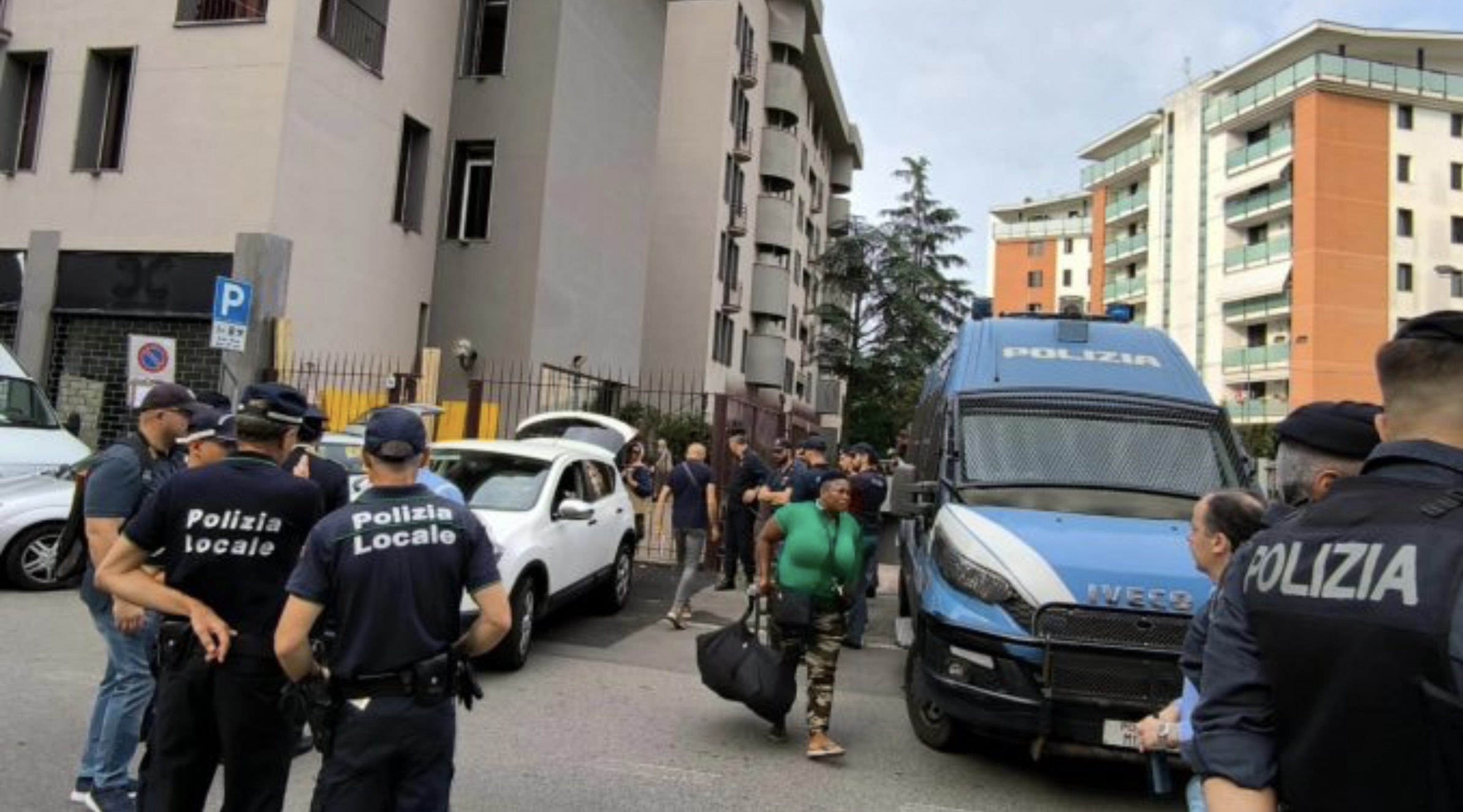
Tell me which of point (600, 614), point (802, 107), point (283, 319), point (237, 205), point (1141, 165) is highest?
point (1141, 165)

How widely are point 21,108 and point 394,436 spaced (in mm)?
18312

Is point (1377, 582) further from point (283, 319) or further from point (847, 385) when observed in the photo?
point (847, 385)

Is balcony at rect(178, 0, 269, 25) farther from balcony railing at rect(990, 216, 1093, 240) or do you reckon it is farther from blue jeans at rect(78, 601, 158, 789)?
balcony railing at rect(990, 216, 1093, 240)

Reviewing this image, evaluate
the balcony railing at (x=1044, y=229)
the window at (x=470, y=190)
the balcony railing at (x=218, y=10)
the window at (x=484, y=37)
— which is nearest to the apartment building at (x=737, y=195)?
the window at (x=484, y=37)

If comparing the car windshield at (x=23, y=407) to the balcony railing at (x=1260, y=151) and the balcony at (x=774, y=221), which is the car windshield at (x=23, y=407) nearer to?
the balcony at (x=774, y=221)

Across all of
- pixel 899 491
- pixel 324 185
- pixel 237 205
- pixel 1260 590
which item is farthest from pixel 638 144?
pixel 1260 590

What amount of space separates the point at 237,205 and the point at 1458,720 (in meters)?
15.9

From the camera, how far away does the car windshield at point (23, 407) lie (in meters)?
11.0

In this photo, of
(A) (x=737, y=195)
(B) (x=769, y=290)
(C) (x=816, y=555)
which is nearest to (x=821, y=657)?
(C) (x=816, y=555)

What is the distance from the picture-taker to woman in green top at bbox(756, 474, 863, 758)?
5734 millimetres

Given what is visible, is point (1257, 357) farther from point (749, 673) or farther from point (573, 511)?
point (749, 673)

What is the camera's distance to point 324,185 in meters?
15.5

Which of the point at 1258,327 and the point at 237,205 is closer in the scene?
the point at 237,205

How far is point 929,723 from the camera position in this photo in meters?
6.01
